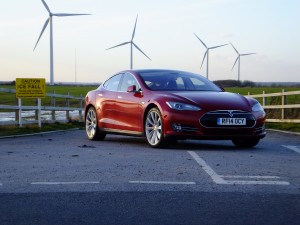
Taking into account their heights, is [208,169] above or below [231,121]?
below

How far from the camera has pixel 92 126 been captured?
45.3 ft

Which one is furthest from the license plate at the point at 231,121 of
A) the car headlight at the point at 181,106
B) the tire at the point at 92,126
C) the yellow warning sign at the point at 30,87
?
the yellow warning sign at the point at 30,87

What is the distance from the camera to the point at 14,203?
18.3 ft

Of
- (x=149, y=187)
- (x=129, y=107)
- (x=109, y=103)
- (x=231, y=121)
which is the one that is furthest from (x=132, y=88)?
(x=149, y=187)

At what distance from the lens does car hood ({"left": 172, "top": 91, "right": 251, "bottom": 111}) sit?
10.9 meters

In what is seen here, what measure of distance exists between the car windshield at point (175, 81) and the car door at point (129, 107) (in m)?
0.27

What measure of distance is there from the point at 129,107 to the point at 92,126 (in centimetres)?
176

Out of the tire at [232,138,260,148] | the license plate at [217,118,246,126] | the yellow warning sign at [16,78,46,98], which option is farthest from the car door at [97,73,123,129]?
the yellow warning sign at [16,78,46,98]

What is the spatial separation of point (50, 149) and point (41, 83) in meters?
9.45

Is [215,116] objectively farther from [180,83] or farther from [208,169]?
[208,169]

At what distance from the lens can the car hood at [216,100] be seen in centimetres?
1085

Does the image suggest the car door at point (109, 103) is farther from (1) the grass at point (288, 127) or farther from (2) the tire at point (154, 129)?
(1) the grass at point (288, 127)

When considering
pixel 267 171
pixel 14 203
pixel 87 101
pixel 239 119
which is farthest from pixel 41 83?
pixel 14 203

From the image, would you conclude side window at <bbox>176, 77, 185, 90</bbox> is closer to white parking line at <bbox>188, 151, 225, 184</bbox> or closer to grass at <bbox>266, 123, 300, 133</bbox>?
white parking line at <bbox>188, 151, 225, 184</bbox>
